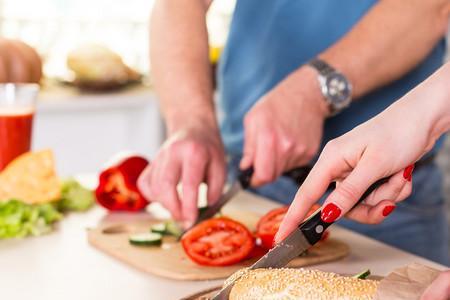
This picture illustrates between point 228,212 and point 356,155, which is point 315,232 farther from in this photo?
point 228,212

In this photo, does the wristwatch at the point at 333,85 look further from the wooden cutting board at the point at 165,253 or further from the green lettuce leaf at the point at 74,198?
the green lettuce leaf at the point at 74,198

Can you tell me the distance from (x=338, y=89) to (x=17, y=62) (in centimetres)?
74

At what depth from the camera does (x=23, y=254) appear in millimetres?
1505

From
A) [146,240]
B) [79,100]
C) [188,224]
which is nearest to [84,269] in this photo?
[146,240]

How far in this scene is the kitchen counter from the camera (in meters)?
1.32

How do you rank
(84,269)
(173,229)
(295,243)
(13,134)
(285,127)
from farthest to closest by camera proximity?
(13,134) < (285,127) < (173,229) < (84,269) < (295,243)

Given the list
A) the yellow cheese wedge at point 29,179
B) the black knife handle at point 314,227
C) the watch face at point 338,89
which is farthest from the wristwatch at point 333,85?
the black knife handle at point 314,227

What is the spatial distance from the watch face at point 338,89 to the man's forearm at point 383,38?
3 centimetres

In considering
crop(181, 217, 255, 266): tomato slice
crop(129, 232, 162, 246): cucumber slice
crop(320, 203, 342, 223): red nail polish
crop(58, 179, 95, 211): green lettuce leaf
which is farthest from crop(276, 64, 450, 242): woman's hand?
crop(58, 179, 95, 211): green lettuce leaf

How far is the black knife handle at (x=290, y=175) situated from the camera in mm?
1681

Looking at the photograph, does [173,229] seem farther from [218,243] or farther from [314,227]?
[314,227]

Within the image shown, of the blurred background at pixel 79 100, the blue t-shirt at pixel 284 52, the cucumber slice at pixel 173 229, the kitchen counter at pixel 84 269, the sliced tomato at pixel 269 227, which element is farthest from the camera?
the blurred background at pixel 79 100

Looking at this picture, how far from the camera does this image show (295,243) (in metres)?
1.18

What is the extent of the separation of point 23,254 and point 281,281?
556mm
